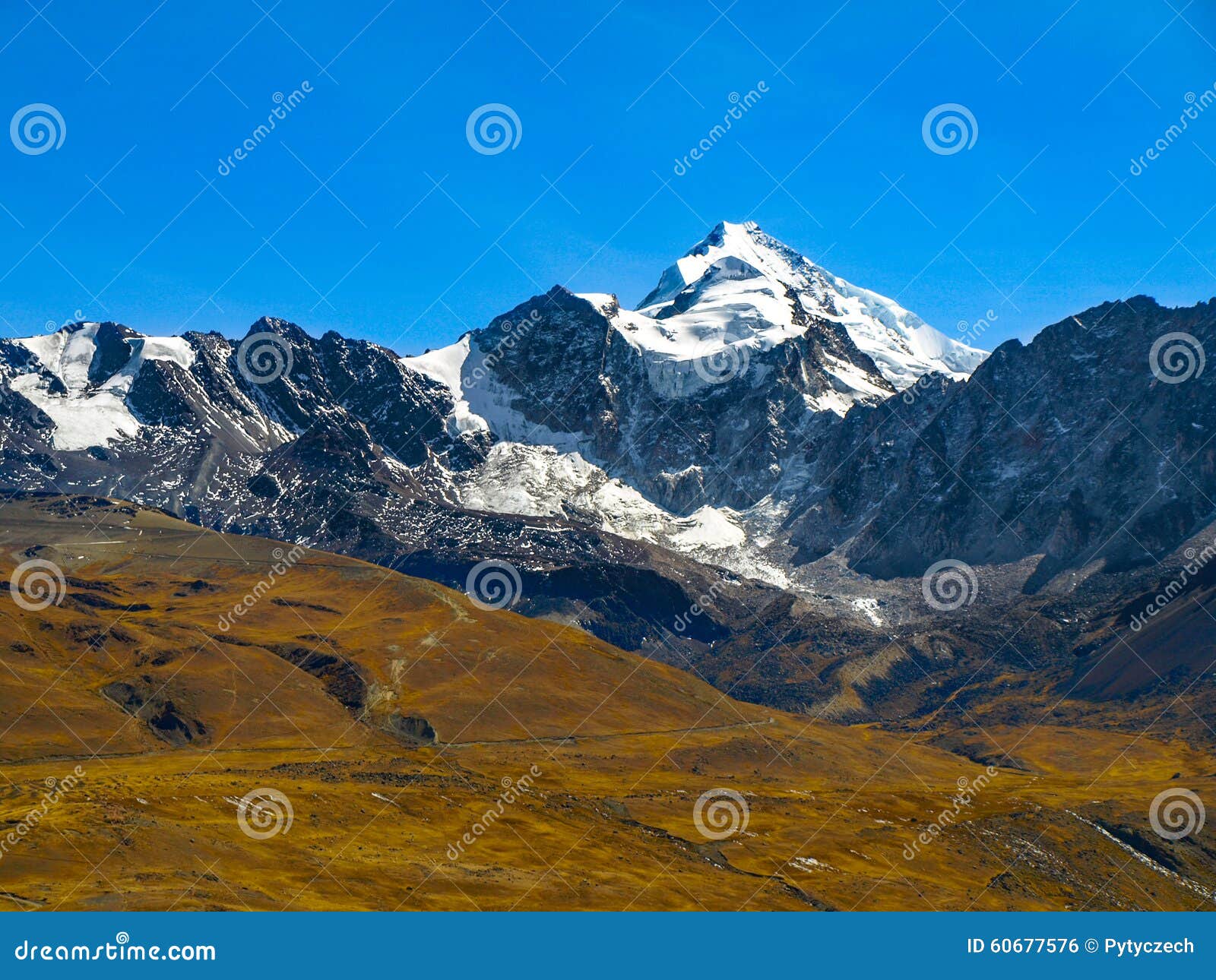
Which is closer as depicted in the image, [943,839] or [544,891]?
[544,891]

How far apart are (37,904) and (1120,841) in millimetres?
136196

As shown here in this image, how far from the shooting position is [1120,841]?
180m

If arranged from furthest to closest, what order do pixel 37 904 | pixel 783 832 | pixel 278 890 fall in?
pixel 783 832 < pixel 278 890 < pixel 37 904

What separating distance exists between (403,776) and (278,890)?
71.9m

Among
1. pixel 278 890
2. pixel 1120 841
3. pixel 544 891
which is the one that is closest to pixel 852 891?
pixel 544 891

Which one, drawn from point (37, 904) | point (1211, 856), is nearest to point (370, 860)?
point (37, 904)

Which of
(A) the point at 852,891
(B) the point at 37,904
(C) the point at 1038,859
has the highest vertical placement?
(C) the point at 1038,859

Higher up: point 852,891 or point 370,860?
point 852,891

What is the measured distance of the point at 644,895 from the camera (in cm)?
13662

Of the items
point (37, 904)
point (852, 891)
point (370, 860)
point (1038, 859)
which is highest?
point (1038, 859)

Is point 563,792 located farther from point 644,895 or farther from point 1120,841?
point 1120,841

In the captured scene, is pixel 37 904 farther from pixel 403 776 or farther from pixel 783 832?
A: pixel 783 832

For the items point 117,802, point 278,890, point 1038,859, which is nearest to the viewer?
point 278,890

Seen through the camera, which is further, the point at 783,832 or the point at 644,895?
the point at 783,832
